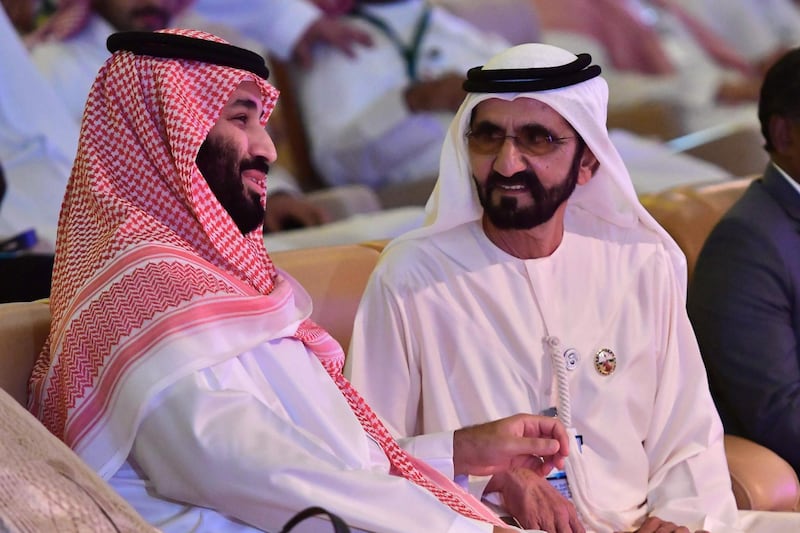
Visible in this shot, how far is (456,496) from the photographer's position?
2320mm

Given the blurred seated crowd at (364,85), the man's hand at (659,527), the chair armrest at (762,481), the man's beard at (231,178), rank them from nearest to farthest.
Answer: the man's beard at (231,178)
the man's hand at (659,527)
the chair armrest at (762,481)
the blurred seated crowd at (364,85)

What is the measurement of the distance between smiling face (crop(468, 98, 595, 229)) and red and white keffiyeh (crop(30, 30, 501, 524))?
0.56 m

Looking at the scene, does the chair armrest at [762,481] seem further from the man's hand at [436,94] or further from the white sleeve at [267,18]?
the white sleeve at [267,18]

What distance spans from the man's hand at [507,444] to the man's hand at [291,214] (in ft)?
8.62

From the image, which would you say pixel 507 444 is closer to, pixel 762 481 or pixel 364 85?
pixel 762 481

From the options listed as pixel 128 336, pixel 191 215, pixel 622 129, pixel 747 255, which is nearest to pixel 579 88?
pixel 747 255

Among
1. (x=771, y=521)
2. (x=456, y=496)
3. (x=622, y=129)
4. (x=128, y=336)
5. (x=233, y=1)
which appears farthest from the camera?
(x=622, y=129)

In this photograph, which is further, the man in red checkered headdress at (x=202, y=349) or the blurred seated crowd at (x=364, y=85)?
the blurred seated crowd at (x=364, y=85)

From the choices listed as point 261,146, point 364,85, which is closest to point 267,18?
point 364,85

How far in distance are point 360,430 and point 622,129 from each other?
562 centimetres

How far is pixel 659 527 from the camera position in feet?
8.39

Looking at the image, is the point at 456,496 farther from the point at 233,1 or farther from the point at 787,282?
the point at 233,1

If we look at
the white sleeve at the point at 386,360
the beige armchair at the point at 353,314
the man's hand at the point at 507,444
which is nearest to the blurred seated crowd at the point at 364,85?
the beige armchair at the point at 353,314

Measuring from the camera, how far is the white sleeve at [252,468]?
6.16 feet
